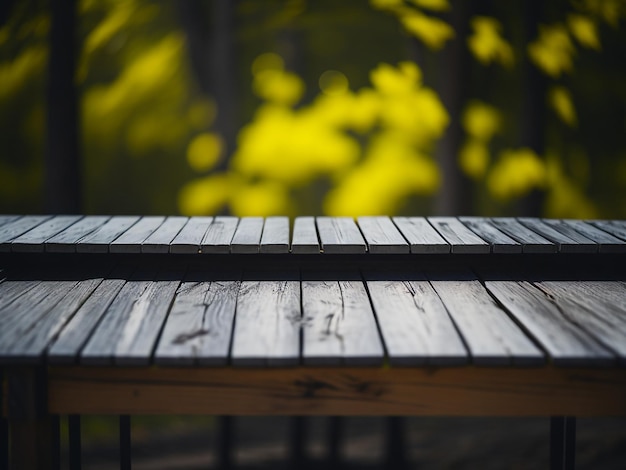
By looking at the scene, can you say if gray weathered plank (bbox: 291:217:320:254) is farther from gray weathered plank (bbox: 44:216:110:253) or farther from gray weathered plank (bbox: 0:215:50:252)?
gray weathered plank (bbox: 0:215:50:252)

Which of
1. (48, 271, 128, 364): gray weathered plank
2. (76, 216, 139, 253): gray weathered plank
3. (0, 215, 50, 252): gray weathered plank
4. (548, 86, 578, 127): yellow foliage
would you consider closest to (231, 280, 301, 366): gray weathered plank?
(48, 271, 128, 364): gray weathered plank

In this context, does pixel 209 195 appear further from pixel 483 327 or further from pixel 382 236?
pixel 483 327

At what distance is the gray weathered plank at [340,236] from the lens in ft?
7.42

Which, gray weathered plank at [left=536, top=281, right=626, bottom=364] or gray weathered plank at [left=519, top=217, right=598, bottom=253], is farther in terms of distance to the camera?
gray weathered plank at [left=519, top=217, right=598, bottom=253]

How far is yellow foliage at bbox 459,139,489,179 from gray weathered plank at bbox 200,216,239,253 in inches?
130

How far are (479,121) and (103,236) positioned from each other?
410cm

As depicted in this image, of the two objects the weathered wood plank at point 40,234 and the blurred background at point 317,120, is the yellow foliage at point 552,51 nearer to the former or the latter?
the blurred background at point 317,120

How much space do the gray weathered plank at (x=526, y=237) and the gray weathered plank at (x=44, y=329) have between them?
1.57 metres

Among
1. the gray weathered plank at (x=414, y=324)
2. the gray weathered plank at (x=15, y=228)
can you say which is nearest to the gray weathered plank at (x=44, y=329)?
the gray weathered plank at (x=15, y=228)

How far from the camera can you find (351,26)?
→ 6.14 metres

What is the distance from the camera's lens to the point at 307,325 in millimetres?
1851

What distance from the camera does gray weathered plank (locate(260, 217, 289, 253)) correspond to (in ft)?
7.37

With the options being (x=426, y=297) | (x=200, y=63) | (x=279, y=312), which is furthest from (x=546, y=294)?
(x=200, y=63)

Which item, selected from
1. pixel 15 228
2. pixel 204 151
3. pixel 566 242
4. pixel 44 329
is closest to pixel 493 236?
pixel 566 242
